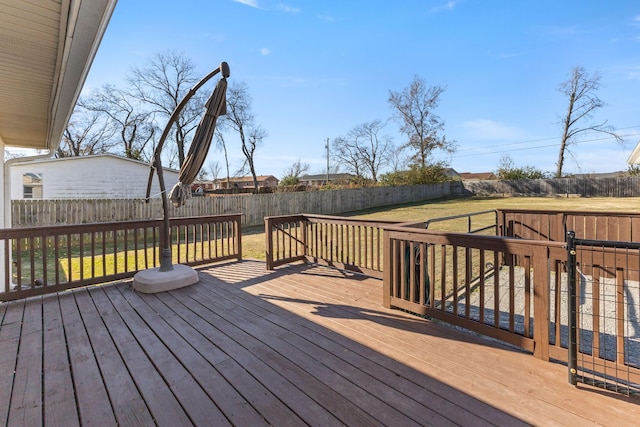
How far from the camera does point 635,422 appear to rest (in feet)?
4.97

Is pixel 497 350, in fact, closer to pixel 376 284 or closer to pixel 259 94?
pixel 376 284

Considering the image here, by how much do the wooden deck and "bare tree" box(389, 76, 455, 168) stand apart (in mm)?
25263

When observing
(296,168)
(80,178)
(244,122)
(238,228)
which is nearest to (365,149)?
(296,168)

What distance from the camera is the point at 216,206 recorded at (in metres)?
11.7

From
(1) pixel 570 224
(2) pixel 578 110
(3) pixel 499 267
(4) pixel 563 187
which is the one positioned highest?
(2) pixel 578 110

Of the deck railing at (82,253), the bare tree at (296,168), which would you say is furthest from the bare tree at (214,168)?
the deck railing at (82,253)

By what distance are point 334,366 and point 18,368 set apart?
221cm

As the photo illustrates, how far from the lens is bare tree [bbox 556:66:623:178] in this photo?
80.7 feet

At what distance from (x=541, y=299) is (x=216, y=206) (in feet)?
36.5

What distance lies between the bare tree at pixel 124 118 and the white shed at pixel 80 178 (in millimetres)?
10053

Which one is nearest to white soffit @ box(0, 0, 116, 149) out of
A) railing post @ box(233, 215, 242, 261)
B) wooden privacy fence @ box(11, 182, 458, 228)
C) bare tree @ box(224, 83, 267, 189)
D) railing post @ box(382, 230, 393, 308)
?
railing post @ box(233, 215, 242, 261)

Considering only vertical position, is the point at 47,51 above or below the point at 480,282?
above

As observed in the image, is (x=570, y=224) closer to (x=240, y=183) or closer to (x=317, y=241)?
(x=317, y=241)

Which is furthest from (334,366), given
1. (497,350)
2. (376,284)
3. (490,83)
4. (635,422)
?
(490,83)
